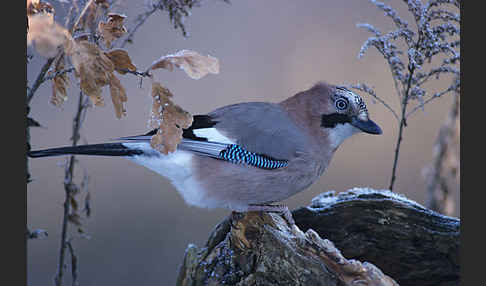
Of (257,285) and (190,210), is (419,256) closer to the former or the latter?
(257,285)

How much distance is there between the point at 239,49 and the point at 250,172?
990 millimetres

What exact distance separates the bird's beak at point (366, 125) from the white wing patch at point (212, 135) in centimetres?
58

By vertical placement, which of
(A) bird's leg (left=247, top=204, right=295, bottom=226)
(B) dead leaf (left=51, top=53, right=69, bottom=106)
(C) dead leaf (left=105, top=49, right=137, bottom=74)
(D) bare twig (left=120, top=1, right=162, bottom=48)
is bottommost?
(A) bird's leg (left=247, top=204, right=295, bottom=226)

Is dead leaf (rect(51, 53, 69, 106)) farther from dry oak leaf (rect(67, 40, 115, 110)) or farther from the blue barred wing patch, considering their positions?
the blue barred wing patch

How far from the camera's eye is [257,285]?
1665 millimetres

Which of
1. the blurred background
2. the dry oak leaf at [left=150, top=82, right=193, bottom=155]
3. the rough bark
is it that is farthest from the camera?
the blurred background

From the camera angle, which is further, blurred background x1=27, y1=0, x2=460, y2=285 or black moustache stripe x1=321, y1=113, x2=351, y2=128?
blurred background x1=27, y1=0, x2=460, y2=285

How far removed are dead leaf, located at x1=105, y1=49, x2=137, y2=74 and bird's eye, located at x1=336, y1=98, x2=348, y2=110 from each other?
104cm

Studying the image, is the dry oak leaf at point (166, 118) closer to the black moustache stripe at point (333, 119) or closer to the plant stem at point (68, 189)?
the plant stem at point (68, 189)

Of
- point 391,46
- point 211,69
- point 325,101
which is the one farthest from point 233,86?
point 211,69

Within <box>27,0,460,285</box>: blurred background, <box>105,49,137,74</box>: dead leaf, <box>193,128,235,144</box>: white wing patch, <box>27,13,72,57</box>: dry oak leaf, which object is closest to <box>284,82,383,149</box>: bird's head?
<box>193,128,235,144</box>: white wing patch

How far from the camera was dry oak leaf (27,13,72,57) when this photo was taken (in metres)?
1.03

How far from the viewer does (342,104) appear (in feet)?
6.54

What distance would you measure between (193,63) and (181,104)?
1.18m
